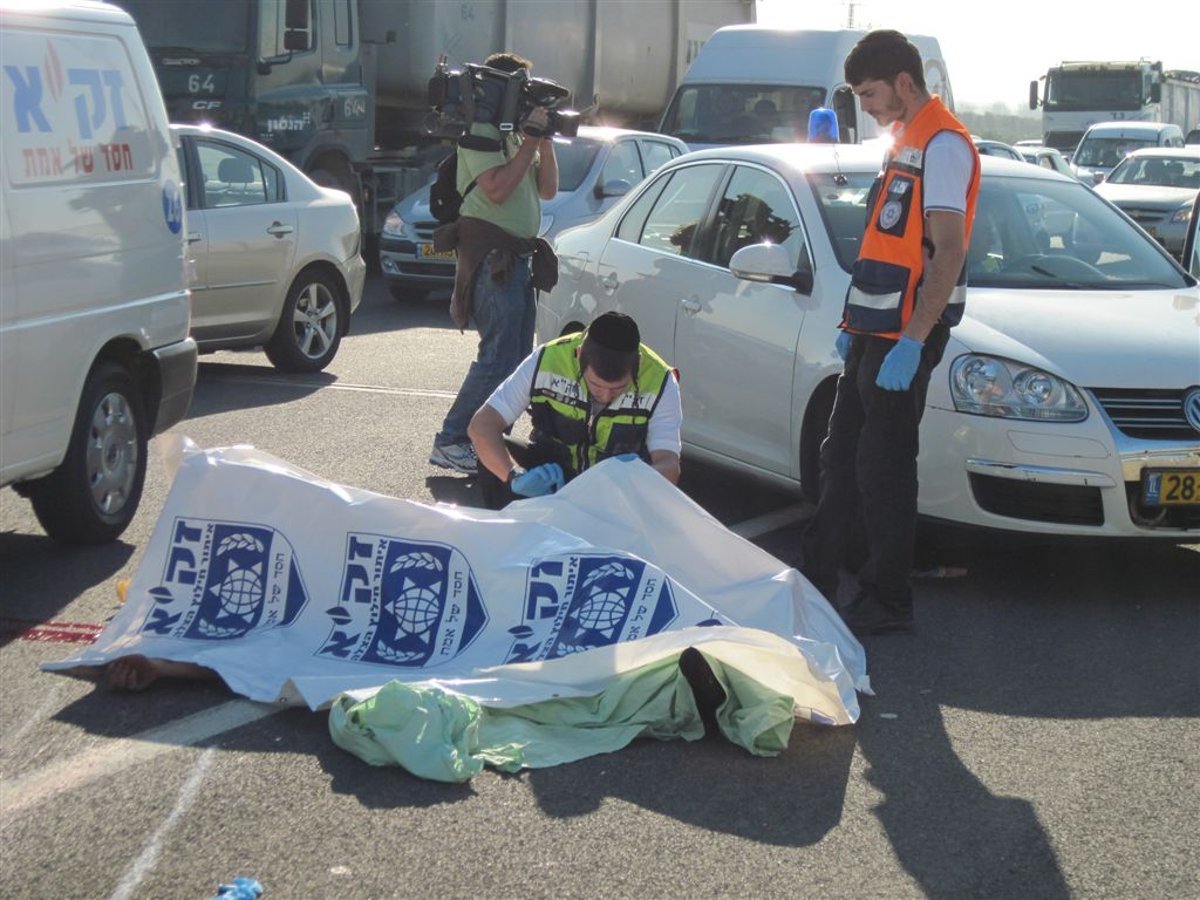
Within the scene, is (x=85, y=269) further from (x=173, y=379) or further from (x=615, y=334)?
(x=615, y=334)

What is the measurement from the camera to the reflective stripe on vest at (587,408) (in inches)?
234

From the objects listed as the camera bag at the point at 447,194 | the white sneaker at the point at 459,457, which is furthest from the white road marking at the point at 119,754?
the camera bag at the point at 447,194

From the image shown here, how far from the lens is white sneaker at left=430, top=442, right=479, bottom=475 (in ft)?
27.1

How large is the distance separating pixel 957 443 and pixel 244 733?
2.81 m

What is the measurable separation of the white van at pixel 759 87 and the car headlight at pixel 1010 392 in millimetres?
11490

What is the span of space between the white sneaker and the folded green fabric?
3446 millimetres

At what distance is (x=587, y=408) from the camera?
5973 millimetres

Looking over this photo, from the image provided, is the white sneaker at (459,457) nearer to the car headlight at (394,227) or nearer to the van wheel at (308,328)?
the van wheel at (308,328)

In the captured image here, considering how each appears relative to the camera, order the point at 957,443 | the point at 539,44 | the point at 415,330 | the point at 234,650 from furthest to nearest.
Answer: the point at 539,44, the point at 415,330, the point at 957,443, the point at 234,650

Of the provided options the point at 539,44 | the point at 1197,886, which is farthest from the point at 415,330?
the point at 1197,886

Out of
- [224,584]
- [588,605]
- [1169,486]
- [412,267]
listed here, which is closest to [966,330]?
[1169,486]

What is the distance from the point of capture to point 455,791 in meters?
4.47

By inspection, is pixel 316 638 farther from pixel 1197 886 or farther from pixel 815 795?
pixel 1197 886

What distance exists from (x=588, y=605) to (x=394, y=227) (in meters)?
11.3
